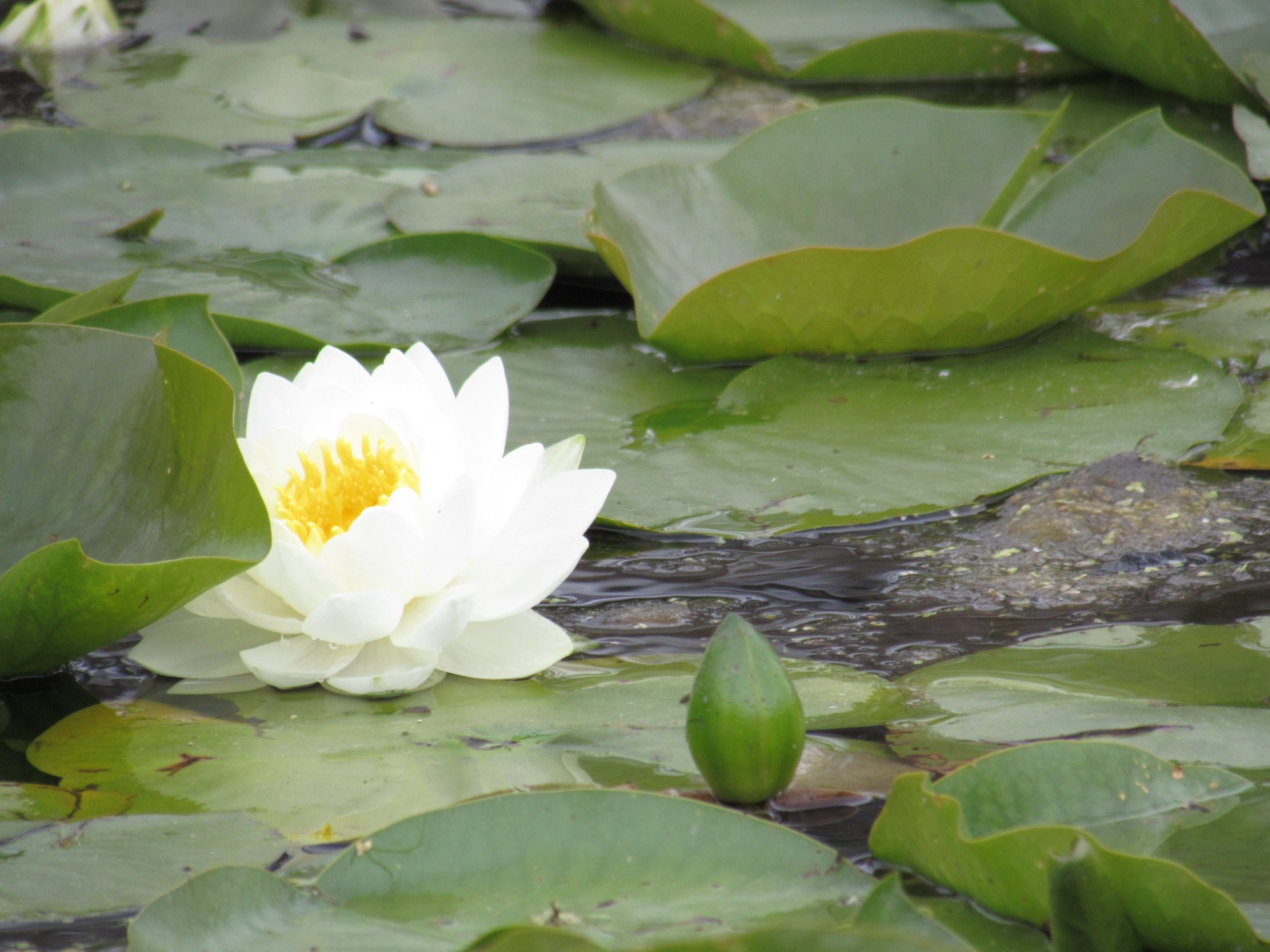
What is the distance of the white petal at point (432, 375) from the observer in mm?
1239

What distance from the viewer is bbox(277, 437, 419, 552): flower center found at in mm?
1086

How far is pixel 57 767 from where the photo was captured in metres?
0.95

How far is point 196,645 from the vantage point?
1.11 m

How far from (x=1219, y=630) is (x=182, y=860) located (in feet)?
3.10

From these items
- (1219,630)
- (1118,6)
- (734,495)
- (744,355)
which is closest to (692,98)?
(1118,6)

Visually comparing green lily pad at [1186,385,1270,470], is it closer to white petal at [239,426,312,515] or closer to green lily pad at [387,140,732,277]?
green lily pad at [387,140,732,277]

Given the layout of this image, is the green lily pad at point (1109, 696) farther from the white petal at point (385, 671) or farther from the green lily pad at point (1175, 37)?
the green lily pad at point (1175, 37)

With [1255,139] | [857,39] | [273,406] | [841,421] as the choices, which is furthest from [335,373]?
[857,39]

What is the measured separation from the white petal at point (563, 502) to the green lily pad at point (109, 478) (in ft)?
0.90

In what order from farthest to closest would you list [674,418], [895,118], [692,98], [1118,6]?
[692,98] → [1118,6] → [895,118] → [674,418]

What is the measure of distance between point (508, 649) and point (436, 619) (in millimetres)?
104

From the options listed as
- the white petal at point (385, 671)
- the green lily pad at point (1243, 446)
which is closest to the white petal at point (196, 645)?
the white petal at point (385, 671)

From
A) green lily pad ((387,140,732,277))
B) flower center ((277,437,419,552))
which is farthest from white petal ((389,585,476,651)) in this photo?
green lily pad ((387,140,732,277))

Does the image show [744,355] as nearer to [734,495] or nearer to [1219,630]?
[734,495]
